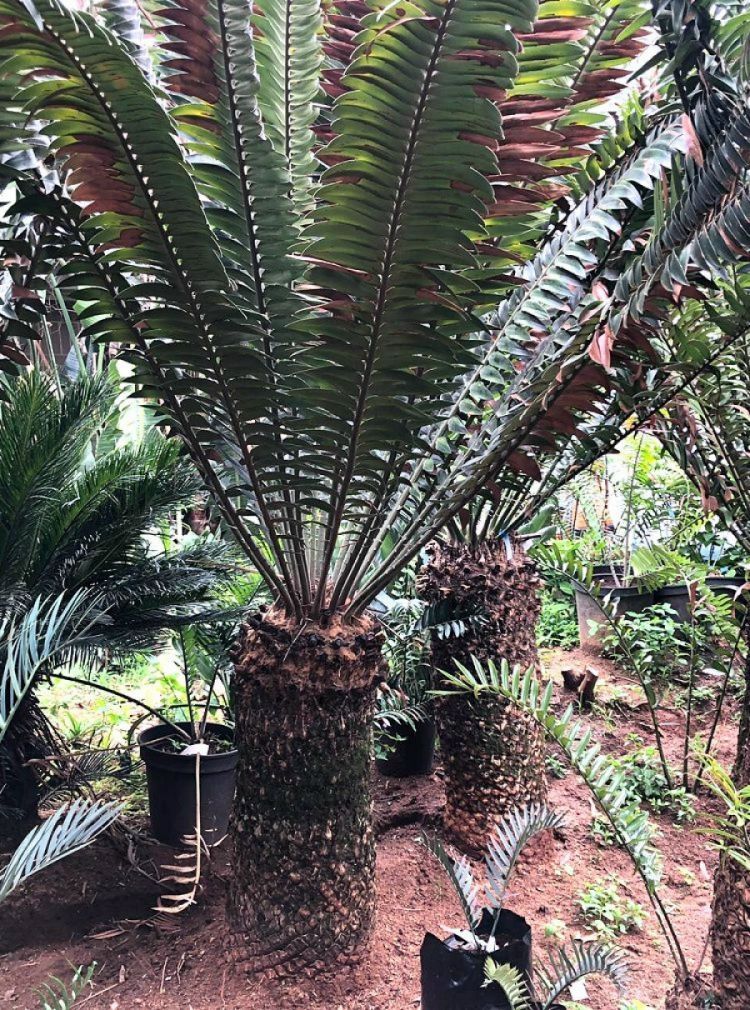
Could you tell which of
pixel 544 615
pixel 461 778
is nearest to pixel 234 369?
pixel 461 778

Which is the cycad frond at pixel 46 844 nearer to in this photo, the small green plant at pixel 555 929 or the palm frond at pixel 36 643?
the palm frond at pixel 36 643

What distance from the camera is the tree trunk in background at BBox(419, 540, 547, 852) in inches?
116

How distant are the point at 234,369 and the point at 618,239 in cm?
113

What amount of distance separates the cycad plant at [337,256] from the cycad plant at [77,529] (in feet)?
1.48

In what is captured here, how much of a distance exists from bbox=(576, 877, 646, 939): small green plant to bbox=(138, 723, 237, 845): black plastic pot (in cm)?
129

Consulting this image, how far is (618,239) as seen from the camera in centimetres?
222

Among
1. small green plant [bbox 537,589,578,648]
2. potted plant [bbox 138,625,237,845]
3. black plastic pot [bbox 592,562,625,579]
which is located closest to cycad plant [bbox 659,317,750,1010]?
potted plant [bbox 138,625,237,845]

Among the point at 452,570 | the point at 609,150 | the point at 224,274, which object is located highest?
the point at 609,150

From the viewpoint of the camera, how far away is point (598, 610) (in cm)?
545

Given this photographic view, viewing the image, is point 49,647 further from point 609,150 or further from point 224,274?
point 609,150

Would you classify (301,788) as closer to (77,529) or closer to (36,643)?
(36,643)

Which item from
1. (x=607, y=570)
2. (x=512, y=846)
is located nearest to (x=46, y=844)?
(x=512, y=846)

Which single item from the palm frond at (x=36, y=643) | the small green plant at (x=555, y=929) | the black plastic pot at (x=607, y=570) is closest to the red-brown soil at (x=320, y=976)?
the small green plant at (x=555, y=929)

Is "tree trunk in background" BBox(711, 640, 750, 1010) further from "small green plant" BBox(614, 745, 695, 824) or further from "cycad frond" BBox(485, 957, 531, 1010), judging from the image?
"small green plant" BBox(614, 745, 695, 824)
